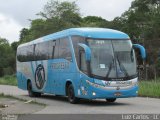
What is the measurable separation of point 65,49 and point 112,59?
303 cm

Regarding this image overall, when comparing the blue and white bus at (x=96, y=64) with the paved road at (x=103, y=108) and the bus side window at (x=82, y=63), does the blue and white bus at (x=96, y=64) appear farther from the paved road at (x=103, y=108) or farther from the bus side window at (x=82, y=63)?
the paved road at (x=103, y=108)

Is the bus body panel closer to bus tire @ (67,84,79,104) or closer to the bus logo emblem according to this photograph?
the bus logo emblem

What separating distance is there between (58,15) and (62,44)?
224 ft

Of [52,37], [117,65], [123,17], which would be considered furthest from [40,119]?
[123,17]

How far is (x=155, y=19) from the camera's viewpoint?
7856cm

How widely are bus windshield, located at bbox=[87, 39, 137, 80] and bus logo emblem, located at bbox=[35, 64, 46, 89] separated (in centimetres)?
725

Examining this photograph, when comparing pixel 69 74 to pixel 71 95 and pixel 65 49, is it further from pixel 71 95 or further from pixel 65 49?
pixel 65 49

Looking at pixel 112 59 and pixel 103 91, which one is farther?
pixel 112 59

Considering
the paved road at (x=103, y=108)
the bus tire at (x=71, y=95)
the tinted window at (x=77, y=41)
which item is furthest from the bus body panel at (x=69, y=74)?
the paved road at (x=103, y=108)

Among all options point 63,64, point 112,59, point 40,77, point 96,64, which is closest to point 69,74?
point 63,64

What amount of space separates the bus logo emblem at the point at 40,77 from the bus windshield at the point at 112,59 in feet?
23.8

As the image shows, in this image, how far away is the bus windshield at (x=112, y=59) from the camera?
21.2 metres

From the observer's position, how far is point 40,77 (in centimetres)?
2880

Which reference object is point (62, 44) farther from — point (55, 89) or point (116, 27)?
point (116, 27)
